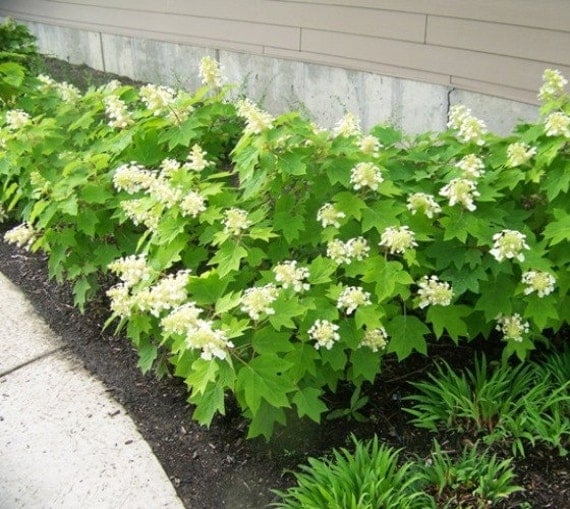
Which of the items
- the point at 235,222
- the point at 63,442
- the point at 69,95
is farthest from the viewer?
the point at 69,95

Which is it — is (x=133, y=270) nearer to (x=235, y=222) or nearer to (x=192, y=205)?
(x=192, y=205)

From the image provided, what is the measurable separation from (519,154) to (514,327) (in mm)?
718

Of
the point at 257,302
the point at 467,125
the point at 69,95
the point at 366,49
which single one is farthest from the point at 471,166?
the point at 366,49

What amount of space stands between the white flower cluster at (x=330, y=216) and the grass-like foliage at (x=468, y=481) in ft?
3.19

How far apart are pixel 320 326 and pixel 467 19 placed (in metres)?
2.99

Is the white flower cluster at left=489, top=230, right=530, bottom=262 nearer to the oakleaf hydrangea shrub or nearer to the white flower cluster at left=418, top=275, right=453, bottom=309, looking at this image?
the oakleaf hydrangea shrub

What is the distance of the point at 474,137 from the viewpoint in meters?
3.12

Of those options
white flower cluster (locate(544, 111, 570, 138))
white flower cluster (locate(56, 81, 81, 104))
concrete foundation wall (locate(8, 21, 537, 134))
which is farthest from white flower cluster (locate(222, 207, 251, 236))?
concrete foundation wall (locate(8, 21, 537, 134))

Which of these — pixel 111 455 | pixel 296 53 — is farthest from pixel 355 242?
pixel 296 53

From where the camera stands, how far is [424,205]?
115 inches

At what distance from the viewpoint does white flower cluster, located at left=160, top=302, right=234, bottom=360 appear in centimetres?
245

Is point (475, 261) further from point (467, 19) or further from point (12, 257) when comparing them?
point (12, 257)

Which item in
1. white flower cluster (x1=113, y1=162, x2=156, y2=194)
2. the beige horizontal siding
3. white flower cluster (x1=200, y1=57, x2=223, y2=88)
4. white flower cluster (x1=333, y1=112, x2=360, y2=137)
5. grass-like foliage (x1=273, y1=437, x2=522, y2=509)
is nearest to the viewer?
grass-like foliage (x1=273, y1=437, x2=522, y2=509)

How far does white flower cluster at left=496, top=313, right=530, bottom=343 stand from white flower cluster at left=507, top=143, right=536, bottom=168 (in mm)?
635
